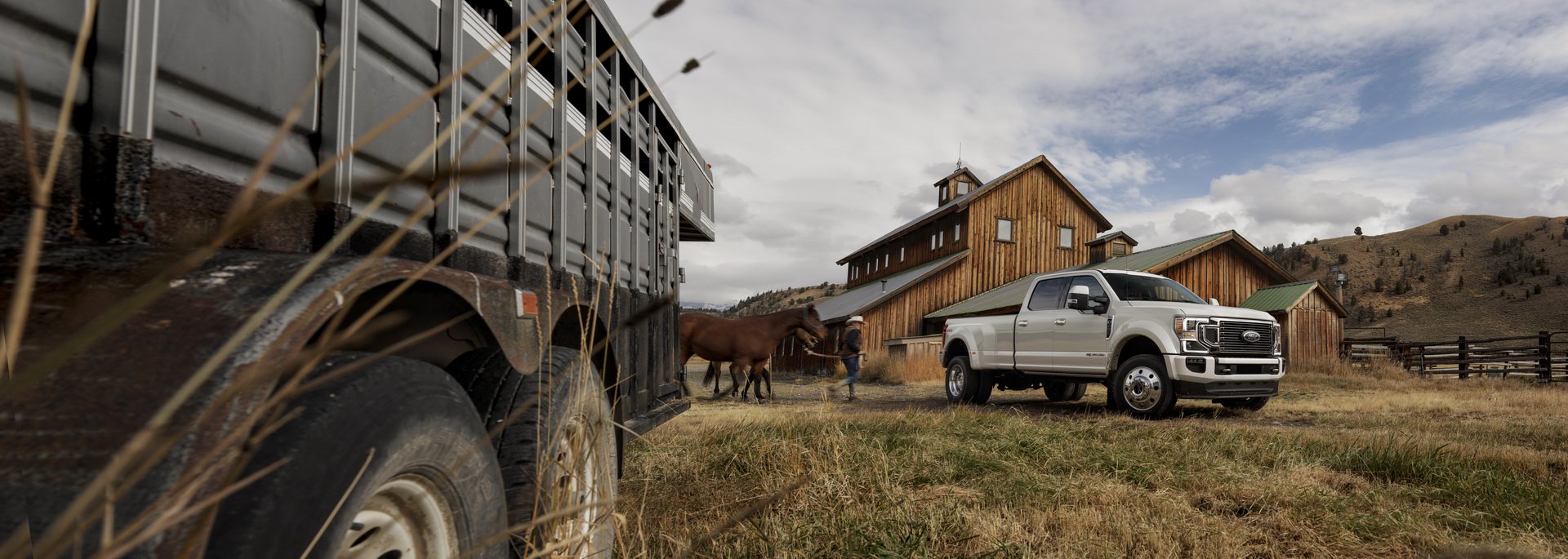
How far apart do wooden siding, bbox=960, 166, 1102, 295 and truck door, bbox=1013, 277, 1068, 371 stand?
17968 mm

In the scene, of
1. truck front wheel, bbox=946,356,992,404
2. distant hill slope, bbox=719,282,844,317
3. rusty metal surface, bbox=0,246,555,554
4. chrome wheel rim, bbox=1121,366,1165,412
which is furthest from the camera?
distant hill slope, bbox=719,282,844,317

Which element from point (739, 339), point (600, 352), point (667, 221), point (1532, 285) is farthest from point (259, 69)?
point (1532, 285)

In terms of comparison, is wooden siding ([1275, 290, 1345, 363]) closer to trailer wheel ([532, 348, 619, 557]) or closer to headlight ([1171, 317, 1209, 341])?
headlight ([1171, 317, 1209, 341])

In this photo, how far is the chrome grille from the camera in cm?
1048

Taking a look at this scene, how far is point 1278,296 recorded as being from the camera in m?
25.2

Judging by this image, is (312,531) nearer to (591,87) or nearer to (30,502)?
(30,502)

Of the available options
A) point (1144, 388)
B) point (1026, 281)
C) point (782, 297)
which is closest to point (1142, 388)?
point (1144, 388)

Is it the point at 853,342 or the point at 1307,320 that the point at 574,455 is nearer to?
the point at 853,342

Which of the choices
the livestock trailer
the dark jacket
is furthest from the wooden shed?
the livestock trailer

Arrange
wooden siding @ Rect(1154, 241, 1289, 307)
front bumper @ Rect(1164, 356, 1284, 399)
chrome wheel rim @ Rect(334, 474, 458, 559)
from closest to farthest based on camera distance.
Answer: chrome wheel rim @ Rect(334, 474, 458, 559), front bumper @ Rect(1164, 356, 1284, 399), wooden siding @ Rect(1154, 241, 1289, 307)

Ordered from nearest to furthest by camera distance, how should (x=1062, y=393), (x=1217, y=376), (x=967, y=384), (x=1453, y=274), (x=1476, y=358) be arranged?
(x=1217, y=376)
(x=967, y=384)
(x=1062, y=393)
(x=1476, y=358)
(x=1453, y=274)

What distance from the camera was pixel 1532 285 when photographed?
5159cm

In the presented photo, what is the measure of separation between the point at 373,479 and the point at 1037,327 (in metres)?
11.8

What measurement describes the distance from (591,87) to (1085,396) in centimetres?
1303
